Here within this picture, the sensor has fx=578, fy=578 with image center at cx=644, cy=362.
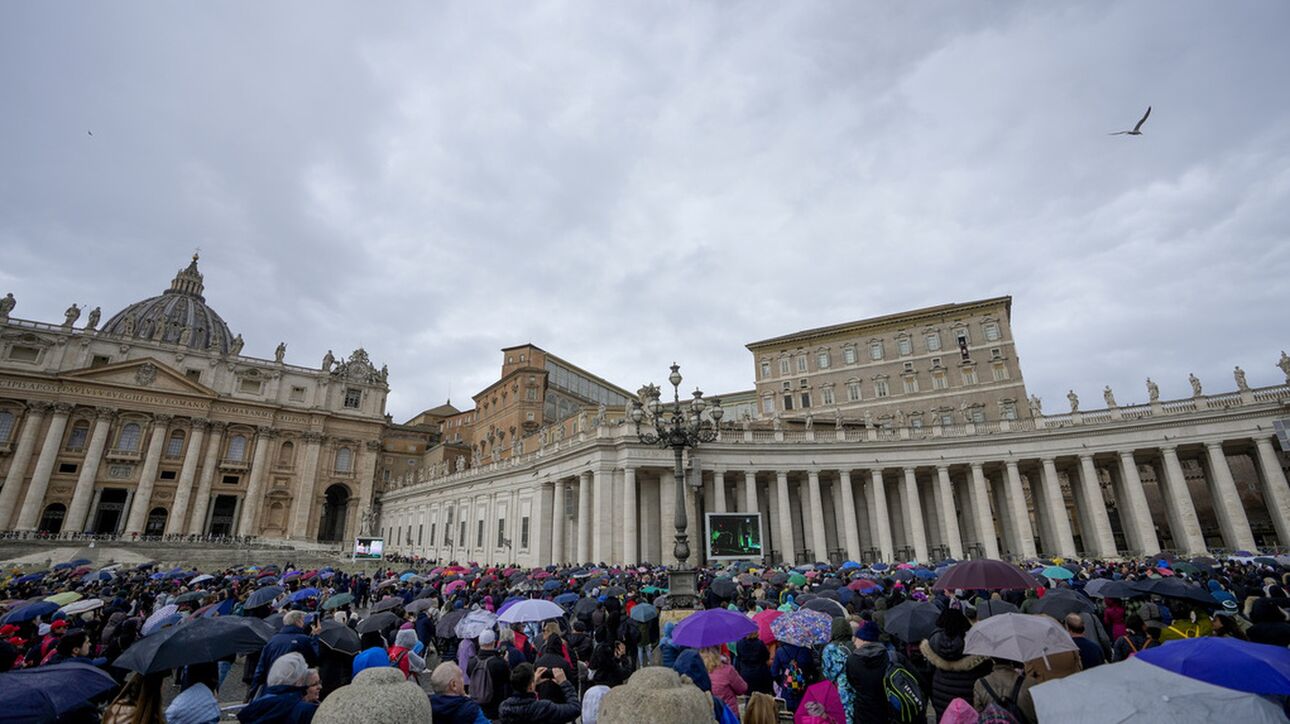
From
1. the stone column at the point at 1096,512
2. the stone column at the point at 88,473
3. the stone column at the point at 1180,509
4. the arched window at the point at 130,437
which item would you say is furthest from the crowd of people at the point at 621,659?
the arched window at the point at 130,437

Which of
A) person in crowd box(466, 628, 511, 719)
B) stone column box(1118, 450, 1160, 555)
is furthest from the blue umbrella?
stone column box(1118, 450, 1160, 555)

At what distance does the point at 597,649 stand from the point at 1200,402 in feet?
129

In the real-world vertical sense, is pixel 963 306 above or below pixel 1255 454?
above

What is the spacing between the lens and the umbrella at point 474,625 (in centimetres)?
820

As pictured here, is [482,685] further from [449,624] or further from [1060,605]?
[1060,605]

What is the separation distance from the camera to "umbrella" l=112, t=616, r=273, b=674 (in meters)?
4.46

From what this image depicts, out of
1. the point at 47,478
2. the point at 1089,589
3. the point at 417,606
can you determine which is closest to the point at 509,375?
the point at 47,478

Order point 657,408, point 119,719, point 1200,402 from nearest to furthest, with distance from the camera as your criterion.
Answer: point 119,719, point 657,408, point 1200,402

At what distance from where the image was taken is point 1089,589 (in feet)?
37.5

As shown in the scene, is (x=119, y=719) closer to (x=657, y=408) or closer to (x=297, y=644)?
(x=297, y=644)

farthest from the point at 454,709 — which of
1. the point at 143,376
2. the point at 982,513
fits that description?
the point at 143,376

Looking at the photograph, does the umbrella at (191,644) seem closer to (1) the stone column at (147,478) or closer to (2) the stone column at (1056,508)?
(2) the stone column at (1056,508)

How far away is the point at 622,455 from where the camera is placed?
31.4 metres

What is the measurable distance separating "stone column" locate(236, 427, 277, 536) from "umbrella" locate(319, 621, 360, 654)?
64488 mm
